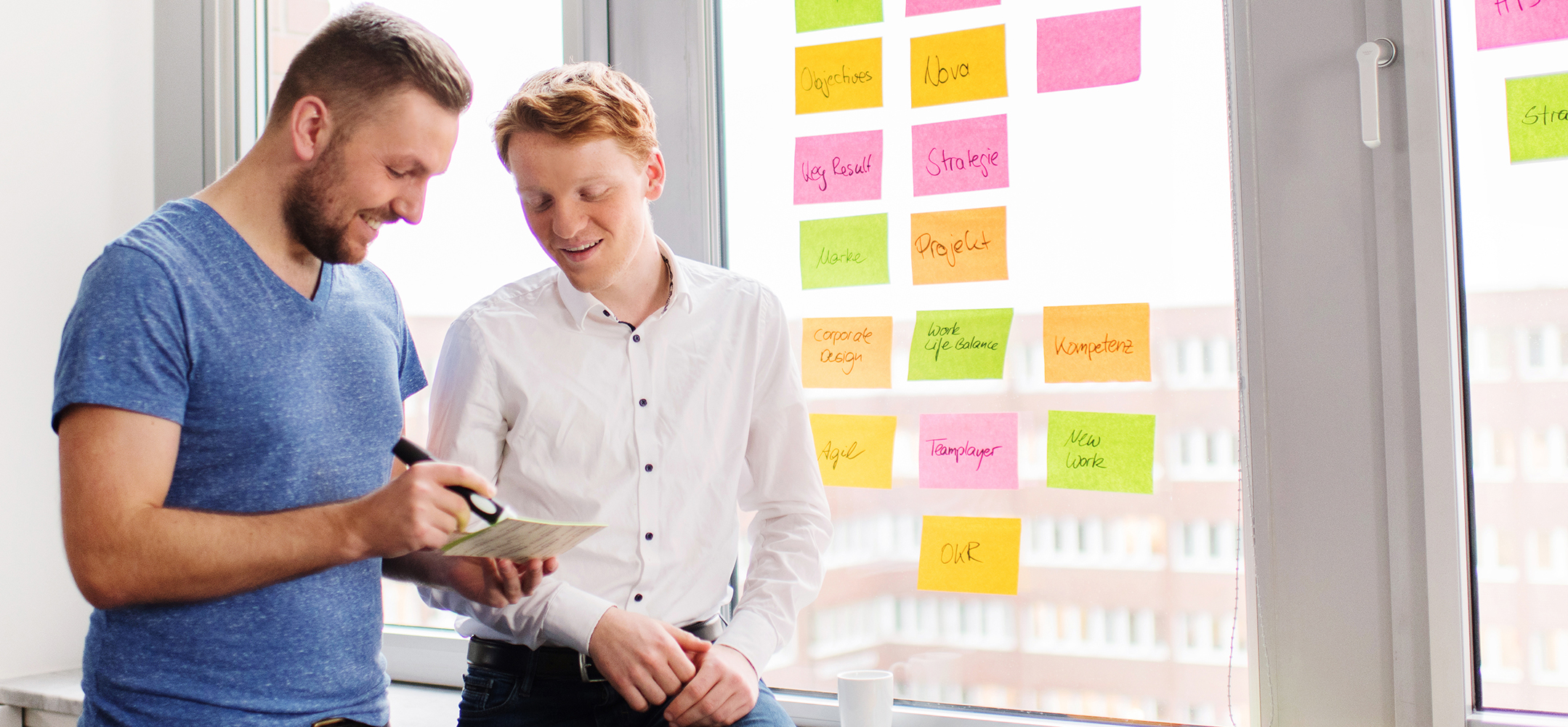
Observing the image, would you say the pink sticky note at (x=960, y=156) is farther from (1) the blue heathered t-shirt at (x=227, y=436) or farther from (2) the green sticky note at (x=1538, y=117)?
(1) the blue heathered t-shirt at (x=227, y=436)

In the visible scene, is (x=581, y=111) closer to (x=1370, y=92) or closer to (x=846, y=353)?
(x=846, y=353)

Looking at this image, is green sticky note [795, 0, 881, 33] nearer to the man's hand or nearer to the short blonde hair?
the short blonde hair

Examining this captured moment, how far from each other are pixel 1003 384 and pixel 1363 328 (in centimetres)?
44

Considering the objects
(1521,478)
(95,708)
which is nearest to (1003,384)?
(1521,478)

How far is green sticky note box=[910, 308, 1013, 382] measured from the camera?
1.41 meters

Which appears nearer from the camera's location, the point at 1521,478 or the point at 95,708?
the point at 95,708

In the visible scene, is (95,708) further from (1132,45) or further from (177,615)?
(1132,45)

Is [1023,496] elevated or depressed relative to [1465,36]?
depressed

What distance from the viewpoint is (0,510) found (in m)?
1.78

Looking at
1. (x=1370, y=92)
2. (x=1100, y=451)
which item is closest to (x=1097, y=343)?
(x=1100, y=451)

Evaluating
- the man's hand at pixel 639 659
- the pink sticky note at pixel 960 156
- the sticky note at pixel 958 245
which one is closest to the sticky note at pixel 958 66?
the pink sticky note at pixel 960 156

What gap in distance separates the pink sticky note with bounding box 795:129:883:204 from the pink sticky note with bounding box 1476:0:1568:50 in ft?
2.45

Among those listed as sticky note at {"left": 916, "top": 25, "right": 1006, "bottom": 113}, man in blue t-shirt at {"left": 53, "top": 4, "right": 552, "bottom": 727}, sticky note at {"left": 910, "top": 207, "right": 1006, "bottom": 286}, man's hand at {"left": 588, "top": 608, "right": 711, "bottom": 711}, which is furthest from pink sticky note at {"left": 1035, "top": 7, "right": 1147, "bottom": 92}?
man's hand at {"left": 588, "top": 608, "right": 711, "bottom": 711}

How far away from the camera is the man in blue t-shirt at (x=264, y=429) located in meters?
0.95
